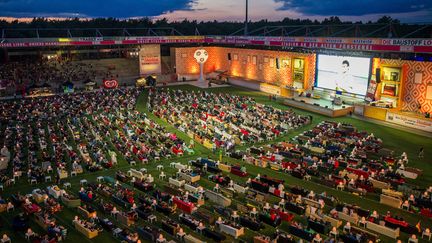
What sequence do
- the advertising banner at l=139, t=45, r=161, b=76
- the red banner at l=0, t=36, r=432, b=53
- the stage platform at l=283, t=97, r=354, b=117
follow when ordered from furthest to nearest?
the advertising banner at l=139, t=45, r=161, b=76, the stage platform at l=283, t=97, r=354, b=117, the red banner at l=0, t=36, r=432, b=53

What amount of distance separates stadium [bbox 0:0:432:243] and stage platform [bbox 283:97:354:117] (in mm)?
231

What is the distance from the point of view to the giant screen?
42.7 m

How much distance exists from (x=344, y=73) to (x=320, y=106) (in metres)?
7.18

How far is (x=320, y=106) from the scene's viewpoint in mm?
40969

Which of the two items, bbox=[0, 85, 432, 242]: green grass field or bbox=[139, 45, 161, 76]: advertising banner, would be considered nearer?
bbox=[0, 85, 432, 242]: green grass field

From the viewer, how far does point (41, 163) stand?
2661cm

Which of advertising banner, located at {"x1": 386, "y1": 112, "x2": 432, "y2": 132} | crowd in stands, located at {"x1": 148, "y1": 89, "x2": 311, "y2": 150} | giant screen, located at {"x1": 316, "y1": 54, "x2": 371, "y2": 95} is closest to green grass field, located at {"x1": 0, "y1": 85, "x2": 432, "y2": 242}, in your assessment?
crowd in stands, located at {"x1": 148, "y1": 89, "x2": 311, "y2": 150}

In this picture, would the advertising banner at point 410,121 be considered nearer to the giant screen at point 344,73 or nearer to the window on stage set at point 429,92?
the window on stage set at point 429,92

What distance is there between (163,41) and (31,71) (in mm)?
21370

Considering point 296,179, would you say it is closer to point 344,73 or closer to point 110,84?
point 344,73

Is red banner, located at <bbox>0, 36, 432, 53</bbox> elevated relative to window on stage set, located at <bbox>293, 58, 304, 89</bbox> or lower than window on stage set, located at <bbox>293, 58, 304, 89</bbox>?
elevated

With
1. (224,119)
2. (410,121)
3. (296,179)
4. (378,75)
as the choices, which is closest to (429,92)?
(410,121)

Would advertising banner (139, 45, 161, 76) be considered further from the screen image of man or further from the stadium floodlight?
the screen image of man

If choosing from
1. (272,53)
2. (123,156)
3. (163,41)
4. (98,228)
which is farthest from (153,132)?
(163,41)
